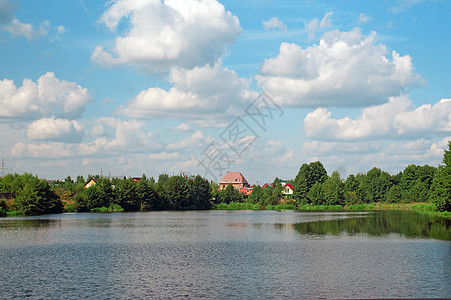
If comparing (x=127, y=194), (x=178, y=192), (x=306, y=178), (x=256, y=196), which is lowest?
(x=256, y=196)

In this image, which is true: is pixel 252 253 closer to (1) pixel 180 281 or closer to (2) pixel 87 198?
(1) pixel 180 281

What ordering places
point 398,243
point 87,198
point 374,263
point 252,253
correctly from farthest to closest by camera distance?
point 87,198
point 398,243
point 252,253
point 374,263

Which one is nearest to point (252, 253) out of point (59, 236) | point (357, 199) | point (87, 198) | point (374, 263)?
point (374, 263)

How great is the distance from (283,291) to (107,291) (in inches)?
447

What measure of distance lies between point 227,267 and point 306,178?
462ft

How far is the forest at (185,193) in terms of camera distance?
402ft

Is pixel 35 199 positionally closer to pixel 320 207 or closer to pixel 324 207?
pixel 320 207

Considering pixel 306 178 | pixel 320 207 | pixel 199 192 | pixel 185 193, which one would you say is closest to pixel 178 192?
pixel 185 193

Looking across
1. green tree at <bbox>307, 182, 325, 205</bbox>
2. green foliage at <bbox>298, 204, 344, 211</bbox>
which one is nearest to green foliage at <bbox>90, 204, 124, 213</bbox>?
green foliage at <bbox>298, 204, 344, 211</bbox>

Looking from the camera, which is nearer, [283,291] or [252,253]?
[283,291]

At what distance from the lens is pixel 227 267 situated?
3703 cm

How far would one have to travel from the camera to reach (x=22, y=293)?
92.0ft

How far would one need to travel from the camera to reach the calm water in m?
28.5

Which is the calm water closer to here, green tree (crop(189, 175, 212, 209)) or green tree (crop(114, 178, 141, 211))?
green tree (crop(114, 178, 141, 211))
